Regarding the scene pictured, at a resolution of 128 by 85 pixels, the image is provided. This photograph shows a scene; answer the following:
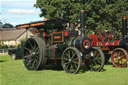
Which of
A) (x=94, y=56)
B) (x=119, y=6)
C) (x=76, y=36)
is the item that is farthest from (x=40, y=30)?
(x=119, y=6)

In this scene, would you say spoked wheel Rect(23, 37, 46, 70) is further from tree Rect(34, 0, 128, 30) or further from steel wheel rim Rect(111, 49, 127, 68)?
tree Rect(34, 0, 128, 30)

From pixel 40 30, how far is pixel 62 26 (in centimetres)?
116

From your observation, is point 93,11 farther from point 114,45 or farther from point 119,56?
point 119,56

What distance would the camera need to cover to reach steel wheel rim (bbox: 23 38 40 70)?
32.7 feet

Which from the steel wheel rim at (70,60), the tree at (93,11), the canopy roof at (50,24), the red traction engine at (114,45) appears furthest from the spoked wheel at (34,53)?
the tree at (93,11)

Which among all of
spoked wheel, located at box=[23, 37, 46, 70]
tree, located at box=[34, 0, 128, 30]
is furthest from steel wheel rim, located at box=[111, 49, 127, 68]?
tree, located at box=[34, 0, 128, 30]

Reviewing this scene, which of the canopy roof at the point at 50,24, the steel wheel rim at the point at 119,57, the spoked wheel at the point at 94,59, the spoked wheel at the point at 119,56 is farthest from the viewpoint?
the steel wheel rim at the point at 119,57

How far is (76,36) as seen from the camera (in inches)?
389

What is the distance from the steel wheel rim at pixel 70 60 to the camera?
28.9 ft

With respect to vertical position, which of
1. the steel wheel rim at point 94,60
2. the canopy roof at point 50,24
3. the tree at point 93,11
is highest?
the tree at point 93,11

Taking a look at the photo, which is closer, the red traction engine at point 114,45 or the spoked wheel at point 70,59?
the spoked wheel at point 70,59

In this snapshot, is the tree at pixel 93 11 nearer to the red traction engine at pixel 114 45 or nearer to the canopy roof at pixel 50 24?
the red traction engine at pixel 114 45

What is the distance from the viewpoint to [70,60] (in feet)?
29.0

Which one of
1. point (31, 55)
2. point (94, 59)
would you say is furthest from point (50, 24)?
point (94, 59)
